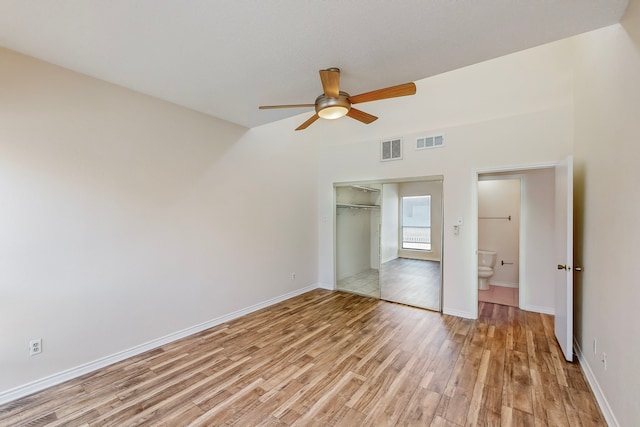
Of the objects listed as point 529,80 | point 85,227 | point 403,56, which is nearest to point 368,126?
point 529,80

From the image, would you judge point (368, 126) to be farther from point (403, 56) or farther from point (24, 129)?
point (24, 129)

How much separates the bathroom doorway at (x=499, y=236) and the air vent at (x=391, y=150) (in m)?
1.82

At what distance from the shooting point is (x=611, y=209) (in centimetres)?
192

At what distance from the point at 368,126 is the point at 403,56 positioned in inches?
104

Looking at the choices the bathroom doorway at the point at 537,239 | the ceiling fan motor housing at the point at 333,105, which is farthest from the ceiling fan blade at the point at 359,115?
the bathroom doorway at the point at 537,239

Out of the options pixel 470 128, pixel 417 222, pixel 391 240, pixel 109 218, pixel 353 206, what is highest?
pixel 470 128

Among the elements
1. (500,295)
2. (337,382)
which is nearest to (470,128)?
(500,295)

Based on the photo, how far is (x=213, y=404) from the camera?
2.09 m

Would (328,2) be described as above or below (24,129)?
above

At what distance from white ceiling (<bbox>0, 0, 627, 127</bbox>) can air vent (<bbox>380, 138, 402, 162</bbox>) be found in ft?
6.24

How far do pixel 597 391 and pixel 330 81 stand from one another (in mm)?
3190

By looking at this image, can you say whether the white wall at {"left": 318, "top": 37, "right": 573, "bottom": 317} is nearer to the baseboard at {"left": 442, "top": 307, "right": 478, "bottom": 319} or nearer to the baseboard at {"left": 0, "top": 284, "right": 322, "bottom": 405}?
the baseboard at {"left": 442, "top": 307, "right": 478, "bottom": 319}

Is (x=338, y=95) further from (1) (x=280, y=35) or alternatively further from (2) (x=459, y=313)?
(2) (x=459, y=313)

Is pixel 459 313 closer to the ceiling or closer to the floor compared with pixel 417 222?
closer to the floor
